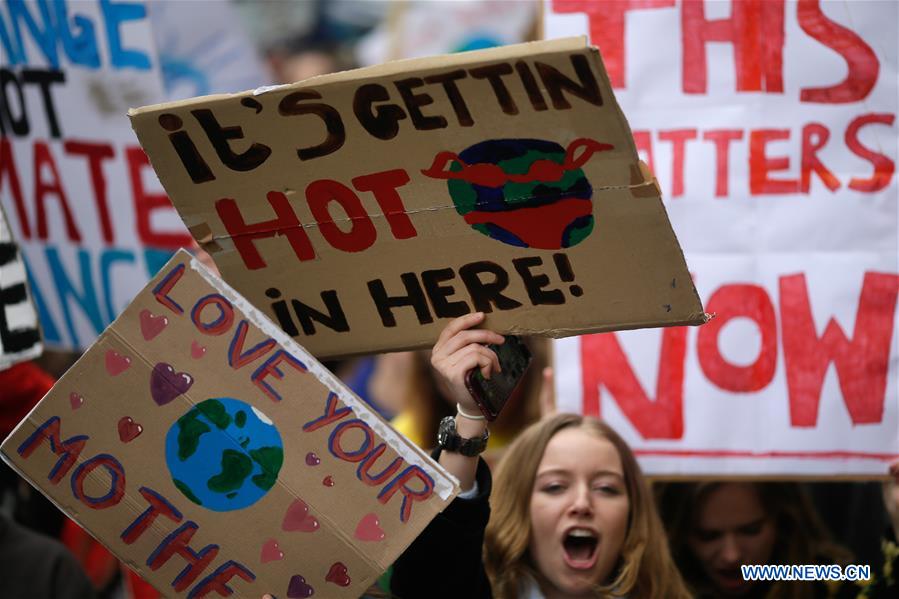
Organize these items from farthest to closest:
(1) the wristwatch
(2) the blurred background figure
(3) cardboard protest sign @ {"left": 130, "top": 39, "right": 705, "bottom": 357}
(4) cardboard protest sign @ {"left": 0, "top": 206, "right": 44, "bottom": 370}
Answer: (2) the blurred background figure, (4) cardboard protest sign @ {"left": 0, "top": 206, "right": 44, "bottom": 370}, (1) the wristwatch, (3) cardboard protest sign @ {"left": 130, "top": 39, "right": 705, "bottom": 357}

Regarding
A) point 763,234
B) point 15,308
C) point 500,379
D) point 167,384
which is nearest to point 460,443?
point 500,379

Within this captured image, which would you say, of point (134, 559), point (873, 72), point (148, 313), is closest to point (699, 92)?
point (873, 72)

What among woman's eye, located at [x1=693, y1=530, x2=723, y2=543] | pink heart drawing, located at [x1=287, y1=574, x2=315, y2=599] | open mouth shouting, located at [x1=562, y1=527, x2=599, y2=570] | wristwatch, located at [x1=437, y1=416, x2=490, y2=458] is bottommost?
pink heart drawing, located at [x1=287, y1=574, x2=315, y2=599]

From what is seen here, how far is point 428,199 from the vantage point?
7.09 feet

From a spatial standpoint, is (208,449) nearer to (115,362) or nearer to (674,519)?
(115,362)

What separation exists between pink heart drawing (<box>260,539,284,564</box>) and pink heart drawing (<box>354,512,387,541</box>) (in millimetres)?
145

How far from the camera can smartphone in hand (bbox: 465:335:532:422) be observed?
2.21 metres

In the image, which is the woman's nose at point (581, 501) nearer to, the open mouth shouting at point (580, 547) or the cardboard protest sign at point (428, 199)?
the open mouth shouting at point (580, 547)

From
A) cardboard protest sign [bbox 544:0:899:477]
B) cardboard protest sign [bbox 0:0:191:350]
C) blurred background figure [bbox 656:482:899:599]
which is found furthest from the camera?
cardboard protest sign [bbox 0:0:191:350]

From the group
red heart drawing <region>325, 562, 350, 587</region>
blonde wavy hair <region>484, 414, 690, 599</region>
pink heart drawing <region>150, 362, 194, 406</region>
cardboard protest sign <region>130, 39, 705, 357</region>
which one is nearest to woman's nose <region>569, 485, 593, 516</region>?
blonde wavy hair <region>484, 414, 690, 599</region>

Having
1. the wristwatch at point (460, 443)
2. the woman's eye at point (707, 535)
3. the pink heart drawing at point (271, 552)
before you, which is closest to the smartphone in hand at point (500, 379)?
→ the wristwatch at point (460, 443)

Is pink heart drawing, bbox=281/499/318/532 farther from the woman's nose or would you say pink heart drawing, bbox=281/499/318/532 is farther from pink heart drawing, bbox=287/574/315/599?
the woman's nose

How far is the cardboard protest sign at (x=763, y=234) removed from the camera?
10.1 feet

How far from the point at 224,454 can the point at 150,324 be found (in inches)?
10.6
